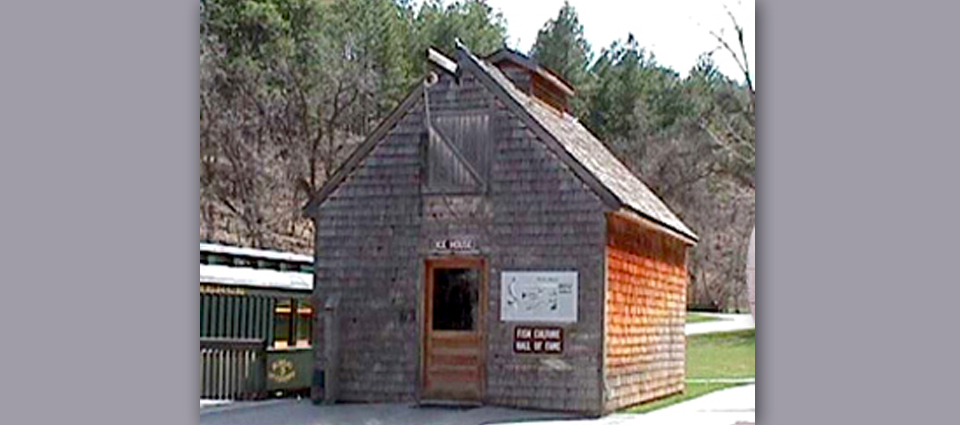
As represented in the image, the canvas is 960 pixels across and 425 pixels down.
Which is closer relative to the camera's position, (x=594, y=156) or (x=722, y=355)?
(x=722, y=355)

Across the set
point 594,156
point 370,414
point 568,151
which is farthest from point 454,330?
point 594,156

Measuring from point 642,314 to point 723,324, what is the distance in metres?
1.79

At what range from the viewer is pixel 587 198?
7793mm

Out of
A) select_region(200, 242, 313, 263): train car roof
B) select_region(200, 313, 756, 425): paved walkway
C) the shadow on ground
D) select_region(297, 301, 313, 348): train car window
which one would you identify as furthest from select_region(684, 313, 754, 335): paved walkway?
select_region(297, 301, 313, 348): train car window

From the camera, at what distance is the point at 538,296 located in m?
7.77

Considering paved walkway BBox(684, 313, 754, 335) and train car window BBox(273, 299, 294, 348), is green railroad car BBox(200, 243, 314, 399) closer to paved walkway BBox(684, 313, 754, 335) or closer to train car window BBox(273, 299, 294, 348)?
train car window BBox(273, 299, 294, 348)

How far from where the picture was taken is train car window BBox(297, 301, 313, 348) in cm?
782

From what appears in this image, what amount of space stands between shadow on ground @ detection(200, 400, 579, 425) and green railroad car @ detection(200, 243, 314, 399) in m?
0.11

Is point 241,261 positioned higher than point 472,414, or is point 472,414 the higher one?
point 241,261

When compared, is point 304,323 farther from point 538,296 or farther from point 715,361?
point 715,361

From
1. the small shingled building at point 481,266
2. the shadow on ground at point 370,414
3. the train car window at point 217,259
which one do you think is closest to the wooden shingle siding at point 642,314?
the small shingled building at point 481,266
